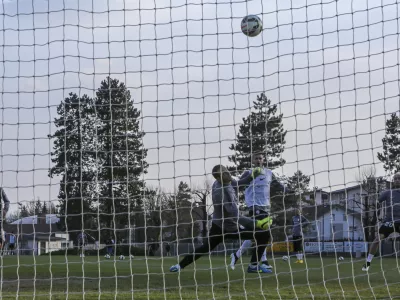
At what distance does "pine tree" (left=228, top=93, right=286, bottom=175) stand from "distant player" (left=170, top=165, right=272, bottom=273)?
411mm

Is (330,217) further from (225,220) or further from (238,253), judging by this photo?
(238,253)

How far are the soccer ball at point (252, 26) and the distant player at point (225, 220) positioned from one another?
5.57 feet

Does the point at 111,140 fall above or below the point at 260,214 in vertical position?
above

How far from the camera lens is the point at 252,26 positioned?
24.9 feet

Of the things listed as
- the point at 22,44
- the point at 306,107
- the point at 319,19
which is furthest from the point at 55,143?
the point at 319,19

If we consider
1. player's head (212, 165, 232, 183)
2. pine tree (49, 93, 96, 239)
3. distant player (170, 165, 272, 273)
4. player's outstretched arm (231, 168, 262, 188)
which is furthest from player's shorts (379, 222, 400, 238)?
pine tree (49, 93, 96, 239)

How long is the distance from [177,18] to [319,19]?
67.4 inches

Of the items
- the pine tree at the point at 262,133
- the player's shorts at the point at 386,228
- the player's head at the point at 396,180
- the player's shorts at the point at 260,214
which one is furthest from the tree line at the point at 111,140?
the player's shorts at the point at 386,228

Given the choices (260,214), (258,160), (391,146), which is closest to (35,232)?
(258,160)

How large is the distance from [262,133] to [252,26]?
4.32 ft

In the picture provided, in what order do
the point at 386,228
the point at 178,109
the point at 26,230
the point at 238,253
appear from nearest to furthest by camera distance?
the point at 178,109 < the point at 238,253 < the point at 386,228 < the point at 26,230

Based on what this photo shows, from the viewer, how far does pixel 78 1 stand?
7.92 m

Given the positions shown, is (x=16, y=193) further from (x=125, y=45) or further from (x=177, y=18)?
(x=177, y=18)

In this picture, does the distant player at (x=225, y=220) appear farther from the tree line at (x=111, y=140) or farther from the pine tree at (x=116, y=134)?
the pine tree at (x=116, y=134)
